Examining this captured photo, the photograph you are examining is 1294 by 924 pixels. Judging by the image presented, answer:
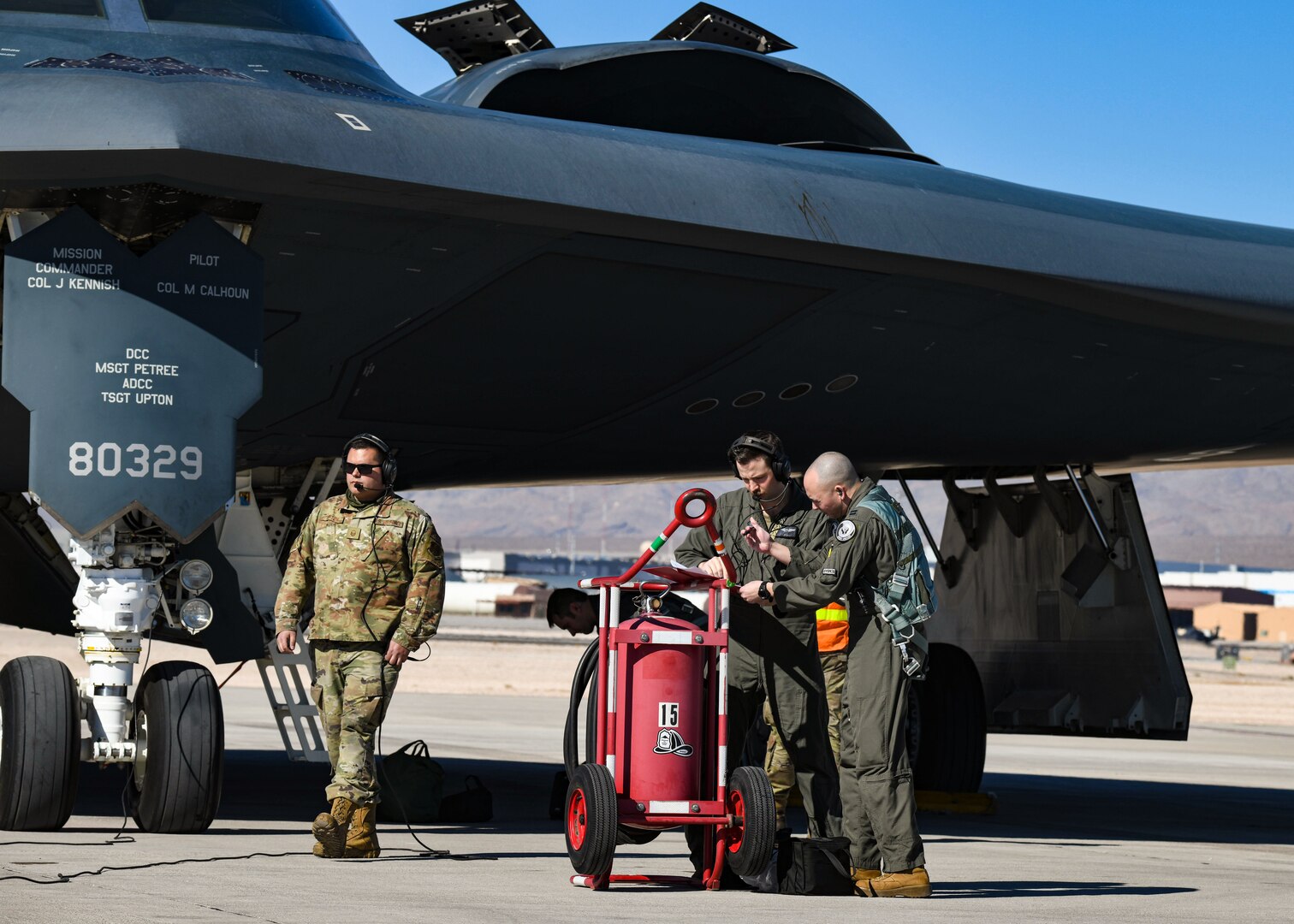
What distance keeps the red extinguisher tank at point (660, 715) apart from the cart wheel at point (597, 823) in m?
0.21

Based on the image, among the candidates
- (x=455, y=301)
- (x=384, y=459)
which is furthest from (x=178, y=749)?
(x=455, y=301)

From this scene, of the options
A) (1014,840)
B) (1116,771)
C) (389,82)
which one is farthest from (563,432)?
(1116,771)

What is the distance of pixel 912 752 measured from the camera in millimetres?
13172

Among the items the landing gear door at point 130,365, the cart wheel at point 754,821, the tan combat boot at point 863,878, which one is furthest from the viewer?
the landing gear door at point 130,365

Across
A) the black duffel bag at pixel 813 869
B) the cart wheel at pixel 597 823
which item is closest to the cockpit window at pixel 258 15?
the cart wheel at pixel 597 823

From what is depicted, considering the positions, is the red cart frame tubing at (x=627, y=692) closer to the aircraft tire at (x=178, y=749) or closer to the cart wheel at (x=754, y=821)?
the cart wheel at (x=754, y=821)

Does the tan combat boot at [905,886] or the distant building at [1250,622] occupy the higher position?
the distant building at [1250,622]

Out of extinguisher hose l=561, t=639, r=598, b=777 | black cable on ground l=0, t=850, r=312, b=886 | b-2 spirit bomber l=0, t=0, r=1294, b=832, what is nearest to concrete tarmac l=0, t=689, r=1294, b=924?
black cable on ground l=0, t=850, r=312, b=886

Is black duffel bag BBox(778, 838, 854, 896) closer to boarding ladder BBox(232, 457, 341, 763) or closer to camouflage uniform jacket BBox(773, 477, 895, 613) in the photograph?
camouflage uniform jacket BBox(773, 477, 895, 613)

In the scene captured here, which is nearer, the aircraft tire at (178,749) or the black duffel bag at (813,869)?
the black duffel bag at (813,869)

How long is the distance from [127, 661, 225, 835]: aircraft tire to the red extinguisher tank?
78.0 inches

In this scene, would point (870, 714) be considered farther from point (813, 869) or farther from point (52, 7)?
point (52, 7)

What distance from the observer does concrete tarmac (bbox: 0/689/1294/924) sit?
234 inches

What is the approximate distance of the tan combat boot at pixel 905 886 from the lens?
6812 millimetres
